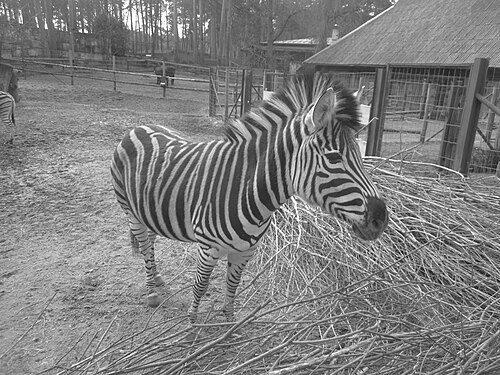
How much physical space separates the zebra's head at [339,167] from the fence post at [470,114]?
3.66m

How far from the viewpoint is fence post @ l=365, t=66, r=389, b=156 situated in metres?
6.46

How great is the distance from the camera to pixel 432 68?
7.88 metres

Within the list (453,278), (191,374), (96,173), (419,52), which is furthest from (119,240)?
(419,52)

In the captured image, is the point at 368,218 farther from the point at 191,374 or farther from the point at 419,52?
the point at 419,52

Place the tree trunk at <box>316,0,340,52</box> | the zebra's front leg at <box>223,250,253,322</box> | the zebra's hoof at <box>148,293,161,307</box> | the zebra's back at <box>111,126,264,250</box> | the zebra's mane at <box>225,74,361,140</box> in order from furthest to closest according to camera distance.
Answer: the tree trunk at <box>316,0,340,52</box>
the zebra's hoof at <box>148,293,161,307</box>
the zebra's front leg at <box>223,250,253,322</box>
the zebra's back at <box>111,126,264,250</box>
the zebra's mane at <box>225,74,361,140</box>

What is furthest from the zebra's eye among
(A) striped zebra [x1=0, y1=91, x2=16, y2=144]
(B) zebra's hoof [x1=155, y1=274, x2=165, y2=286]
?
(A) striped zebra [x1=0, y1=91, x2=16, y2=144]

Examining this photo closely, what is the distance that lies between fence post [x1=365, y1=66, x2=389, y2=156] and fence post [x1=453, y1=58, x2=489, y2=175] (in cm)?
168

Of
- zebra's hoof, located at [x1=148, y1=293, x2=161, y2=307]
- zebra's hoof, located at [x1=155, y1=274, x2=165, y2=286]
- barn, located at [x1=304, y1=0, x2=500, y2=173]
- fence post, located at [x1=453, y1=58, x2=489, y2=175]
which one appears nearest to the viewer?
zebra's hoof, located at [x1=148, y1=293, x2=161, y2=307]

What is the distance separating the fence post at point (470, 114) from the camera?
4.73m

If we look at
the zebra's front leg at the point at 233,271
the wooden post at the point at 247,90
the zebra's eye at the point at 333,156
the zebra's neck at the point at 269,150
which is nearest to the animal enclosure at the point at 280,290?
the zebra's front leg at the point at 233,271

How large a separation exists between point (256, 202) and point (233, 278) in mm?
859

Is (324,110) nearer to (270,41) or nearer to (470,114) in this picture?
(470,114)

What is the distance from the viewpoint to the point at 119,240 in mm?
4457

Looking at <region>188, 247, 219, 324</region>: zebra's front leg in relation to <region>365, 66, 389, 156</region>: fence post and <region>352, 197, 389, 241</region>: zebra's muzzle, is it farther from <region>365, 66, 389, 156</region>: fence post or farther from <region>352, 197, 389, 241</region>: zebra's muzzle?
<region>365, 66, 389, 156</region>: fence post
